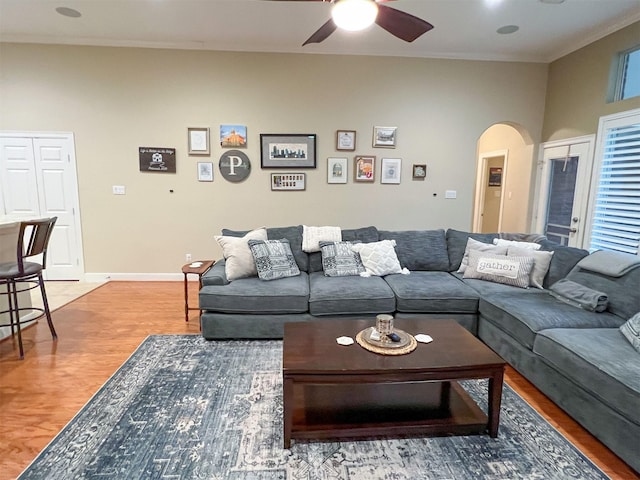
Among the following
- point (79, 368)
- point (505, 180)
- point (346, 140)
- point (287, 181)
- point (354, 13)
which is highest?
point (354, 13)

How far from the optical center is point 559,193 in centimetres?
456

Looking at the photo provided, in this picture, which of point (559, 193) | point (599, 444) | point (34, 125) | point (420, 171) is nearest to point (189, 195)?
Result: point (34, 125)

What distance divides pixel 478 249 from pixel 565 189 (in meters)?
2.10

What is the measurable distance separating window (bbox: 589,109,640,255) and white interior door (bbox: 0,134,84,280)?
6550 millimetres

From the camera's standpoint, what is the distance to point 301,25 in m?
3.81

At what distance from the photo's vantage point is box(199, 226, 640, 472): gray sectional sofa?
176 cm

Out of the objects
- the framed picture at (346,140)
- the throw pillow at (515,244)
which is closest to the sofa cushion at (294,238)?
the framed picture at (346,140)

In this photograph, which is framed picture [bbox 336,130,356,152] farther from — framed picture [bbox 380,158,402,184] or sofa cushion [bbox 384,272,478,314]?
sofa cushion [bbox 384,272,478,314]

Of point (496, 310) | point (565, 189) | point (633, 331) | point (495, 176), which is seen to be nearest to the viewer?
point (633, 331)

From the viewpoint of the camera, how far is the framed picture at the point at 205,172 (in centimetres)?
462

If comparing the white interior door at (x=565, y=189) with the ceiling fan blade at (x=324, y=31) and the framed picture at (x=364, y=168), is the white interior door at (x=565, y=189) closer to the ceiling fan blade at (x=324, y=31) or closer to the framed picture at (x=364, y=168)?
the framed picture at (x=364, y=168)

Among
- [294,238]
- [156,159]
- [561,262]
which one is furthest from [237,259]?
[561,262]

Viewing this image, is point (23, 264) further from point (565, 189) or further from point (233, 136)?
point (565, 189)

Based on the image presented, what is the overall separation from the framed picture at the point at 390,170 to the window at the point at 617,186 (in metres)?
2.28
